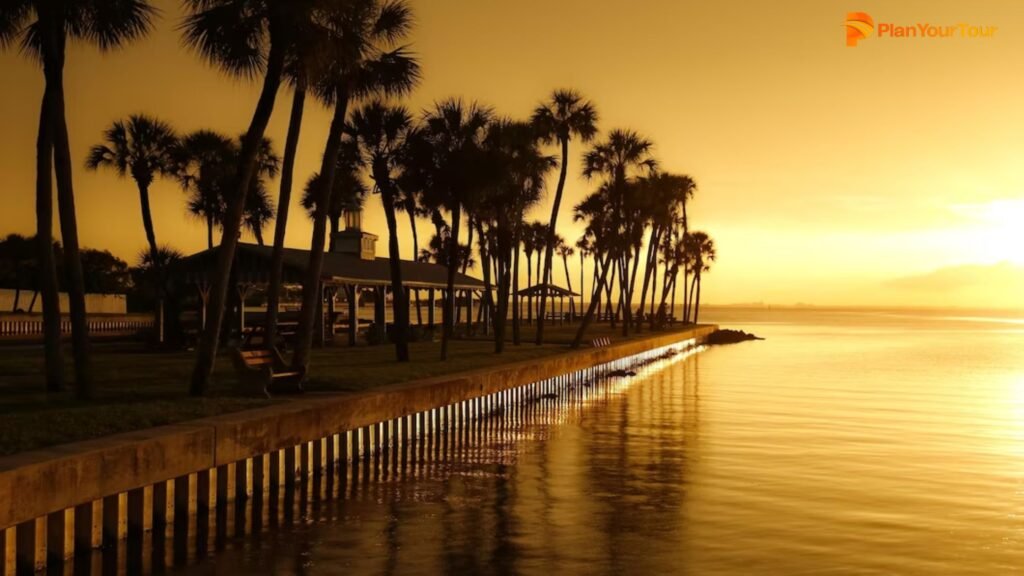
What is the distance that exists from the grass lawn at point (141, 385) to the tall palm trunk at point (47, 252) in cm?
59

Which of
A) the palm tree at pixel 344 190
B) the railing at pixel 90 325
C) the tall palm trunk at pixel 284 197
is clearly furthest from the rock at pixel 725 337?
the tall palm trunk at pixel 284 197

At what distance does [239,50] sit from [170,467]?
9936 mm

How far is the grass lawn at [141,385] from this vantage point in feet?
46.7

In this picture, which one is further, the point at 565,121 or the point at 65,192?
the point at 565,121

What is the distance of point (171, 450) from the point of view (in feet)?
44.0

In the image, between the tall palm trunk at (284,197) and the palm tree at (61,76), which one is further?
the tall palm trunk at (284,197)

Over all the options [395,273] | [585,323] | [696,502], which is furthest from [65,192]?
[585,323]

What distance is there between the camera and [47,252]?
20047 millimetres

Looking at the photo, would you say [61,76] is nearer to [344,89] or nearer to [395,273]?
[344,89]

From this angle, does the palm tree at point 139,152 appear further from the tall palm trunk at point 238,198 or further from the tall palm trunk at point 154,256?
the tall palm trunk at point 238,198

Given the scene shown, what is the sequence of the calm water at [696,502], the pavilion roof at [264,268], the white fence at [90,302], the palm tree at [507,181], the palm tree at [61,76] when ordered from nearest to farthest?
1. the calm water at [696,502]
2. the palm tree at [61,76]
3. the palm tree at [507,181]
4. the pavilion roof at [264,268]
5. the white fence at [90,302]

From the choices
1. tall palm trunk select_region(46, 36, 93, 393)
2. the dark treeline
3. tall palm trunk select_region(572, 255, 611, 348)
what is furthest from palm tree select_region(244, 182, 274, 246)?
tall palm trunk select_region(46, 36, 93, 393)

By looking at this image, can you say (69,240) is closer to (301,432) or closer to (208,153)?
(301,432)

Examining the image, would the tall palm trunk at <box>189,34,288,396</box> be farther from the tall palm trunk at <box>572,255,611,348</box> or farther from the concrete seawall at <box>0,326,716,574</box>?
the tall palm trunk at <box>572,255,611,348</box>
